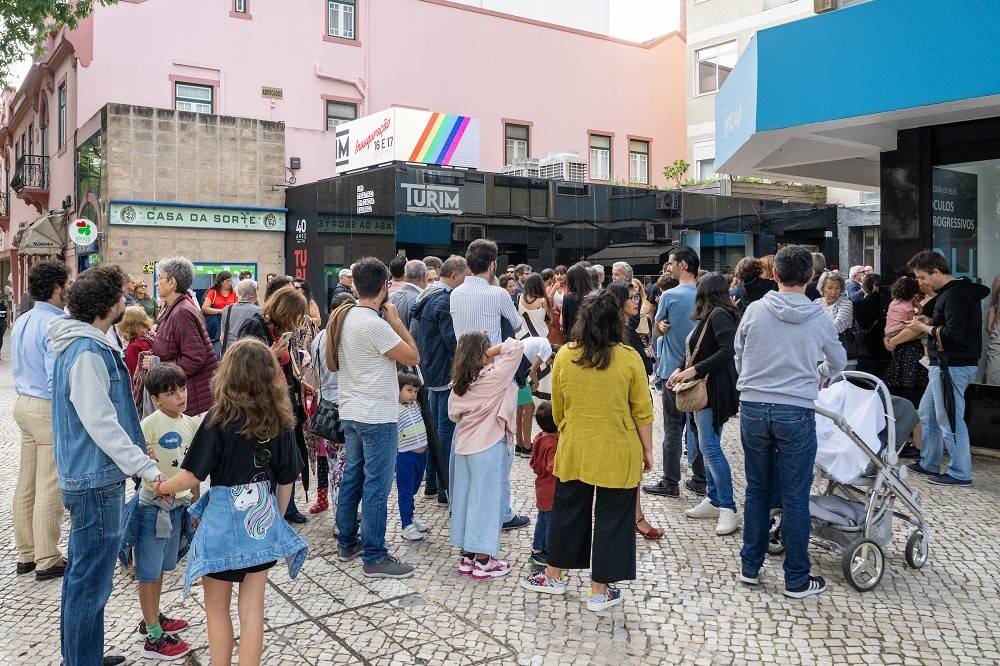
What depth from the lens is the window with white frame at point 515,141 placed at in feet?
89.3

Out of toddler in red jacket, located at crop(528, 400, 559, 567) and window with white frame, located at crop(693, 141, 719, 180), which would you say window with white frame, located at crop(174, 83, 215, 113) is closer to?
window with white frame, located at crop(693, 141, 719, 180)

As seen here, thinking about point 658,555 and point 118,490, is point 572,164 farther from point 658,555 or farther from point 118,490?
point 118,490

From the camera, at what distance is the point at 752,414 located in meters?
4.86

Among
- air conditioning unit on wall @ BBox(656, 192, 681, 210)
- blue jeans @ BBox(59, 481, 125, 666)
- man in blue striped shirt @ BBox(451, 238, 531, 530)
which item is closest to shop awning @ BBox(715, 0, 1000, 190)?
man in blue striped shirt @ BBox(451, 238, 531, 530)

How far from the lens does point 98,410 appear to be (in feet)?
11.7

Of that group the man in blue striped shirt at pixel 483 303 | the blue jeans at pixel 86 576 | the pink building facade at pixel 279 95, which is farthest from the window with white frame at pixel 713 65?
the blue jeans at pixel 86 576

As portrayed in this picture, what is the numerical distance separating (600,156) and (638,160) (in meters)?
1.64

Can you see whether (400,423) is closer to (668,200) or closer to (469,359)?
(469,359)

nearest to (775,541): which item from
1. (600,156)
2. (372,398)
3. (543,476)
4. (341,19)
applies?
(543,476)

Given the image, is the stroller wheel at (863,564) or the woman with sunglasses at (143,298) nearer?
the stroller wheel at (863,564)

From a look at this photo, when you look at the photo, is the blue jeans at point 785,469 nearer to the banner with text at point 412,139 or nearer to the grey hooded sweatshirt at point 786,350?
the grey hooded sweatshirt at point 786,350

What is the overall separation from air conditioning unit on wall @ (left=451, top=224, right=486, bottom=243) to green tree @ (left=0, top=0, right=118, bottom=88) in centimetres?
744

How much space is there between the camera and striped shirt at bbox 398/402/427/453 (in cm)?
584

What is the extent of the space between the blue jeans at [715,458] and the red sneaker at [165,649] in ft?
12.2
